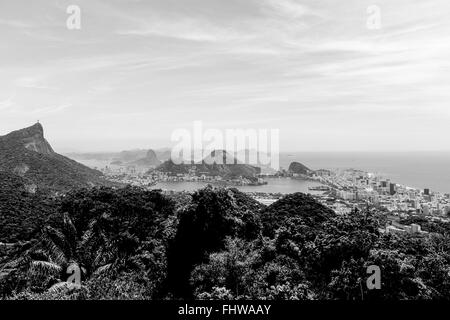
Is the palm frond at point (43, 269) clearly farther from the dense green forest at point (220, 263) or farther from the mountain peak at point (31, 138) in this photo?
the mountain peak at point (31, 138)

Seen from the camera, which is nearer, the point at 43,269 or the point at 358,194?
the point at 43,269

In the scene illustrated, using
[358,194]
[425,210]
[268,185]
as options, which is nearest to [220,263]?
[425,210]

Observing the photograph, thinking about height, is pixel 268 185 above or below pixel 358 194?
below

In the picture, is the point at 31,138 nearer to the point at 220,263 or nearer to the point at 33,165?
the point at 33,165

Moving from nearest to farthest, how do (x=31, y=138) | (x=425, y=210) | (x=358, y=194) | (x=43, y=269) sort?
Answer: 1. (x=43, y=269)
2. (x=425, y=210)
3. (x=358, y=194)
4. (x=31, y=138)

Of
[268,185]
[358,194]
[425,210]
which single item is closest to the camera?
[425,210]

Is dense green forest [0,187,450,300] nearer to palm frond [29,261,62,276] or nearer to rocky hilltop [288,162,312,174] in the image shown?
palm frond [29,261,62,276]

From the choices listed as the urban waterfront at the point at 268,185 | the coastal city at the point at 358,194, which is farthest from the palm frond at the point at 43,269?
the urban waterfront at the point at 268,185

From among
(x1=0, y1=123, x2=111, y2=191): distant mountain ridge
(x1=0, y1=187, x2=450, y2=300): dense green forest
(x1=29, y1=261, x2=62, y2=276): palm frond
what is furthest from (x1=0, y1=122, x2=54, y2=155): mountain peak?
(x1=29, y1=261, x2=62, y2=276): palm frond

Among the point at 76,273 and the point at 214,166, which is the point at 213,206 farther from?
the point at 214,166
